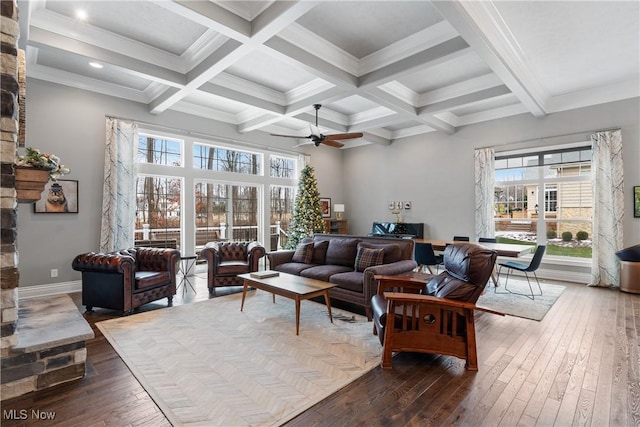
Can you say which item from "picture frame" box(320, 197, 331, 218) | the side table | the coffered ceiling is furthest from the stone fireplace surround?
"picture frame" box(320, 197, 331, 218)

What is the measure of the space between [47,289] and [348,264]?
4758 millimetres

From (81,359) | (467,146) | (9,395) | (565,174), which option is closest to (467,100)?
(467,146)

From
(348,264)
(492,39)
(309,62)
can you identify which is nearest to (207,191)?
(348,264)

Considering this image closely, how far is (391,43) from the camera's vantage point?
13.2ft

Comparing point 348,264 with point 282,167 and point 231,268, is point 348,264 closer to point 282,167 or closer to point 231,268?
point 231,268

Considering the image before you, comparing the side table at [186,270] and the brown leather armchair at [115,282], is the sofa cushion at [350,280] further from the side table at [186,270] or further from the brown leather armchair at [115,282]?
the side table at [186,270]

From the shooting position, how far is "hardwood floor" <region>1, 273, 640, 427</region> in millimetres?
2000

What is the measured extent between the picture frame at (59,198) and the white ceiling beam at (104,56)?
2.17m

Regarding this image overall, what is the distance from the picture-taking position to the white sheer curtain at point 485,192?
21.8ft

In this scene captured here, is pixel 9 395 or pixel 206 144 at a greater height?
pixel 206 144

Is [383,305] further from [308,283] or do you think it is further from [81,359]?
[81,359]

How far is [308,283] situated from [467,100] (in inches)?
164

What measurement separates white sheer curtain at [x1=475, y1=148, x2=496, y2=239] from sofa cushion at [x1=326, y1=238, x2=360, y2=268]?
3356 mm

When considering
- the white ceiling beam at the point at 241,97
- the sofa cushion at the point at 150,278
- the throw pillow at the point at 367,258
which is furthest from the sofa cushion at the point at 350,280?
the white ceiling beam at the point at 241,97
